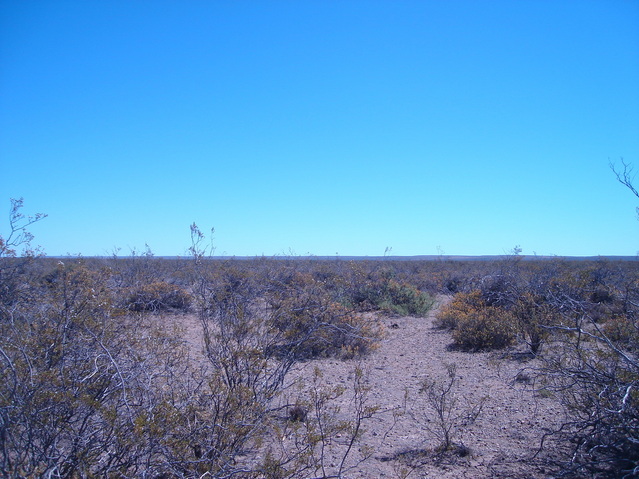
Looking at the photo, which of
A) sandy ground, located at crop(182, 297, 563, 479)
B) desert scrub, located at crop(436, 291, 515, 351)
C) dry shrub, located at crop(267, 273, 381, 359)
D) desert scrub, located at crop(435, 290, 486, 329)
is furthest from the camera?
desert scrub, located at crop(435, 290, 486, 329)

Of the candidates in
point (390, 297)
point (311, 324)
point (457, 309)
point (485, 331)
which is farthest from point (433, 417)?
point (390, 297)

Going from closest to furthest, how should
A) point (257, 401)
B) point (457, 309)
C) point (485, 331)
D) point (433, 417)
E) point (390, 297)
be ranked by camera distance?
point (257, 401) → point (433, 417) → point (485, 331) → point (457, 309) → point (390, 297)

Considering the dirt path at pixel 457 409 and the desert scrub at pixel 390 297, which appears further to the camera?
the desert scrub at pixel 390 297

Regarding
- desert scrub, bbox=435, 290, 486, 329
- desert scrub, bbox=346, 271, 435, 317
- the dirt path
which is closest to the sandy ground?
the dirt path

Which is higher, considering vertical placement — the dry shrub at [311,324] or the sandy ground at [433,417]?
the dry shrub at [311,324]

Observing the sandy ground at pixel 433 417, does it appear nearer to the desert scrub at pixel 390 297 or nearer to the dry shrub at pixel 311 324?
the dry shrub at pixel 311 324

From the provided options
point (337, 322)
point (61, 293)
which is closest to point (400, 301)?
point (337, 322)

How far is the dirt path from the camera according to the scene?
189 inches

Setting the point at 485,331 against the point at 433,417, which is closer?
the point at 433,417

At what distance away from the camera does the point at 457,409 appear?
6496 millimetres

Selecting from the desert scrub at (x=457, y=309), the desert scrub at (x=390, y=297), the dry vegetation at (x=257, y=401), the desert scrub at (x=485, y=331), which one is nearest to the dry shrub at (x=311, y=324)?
the dry vegetation at (x=257, y=401)

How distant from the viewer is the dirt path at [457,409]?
15.7 feet

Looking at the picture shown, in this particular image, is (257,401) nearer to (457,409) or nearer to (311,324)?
(311,324)

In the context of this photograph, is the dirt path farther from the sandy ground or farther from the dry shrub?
the dry shrub
